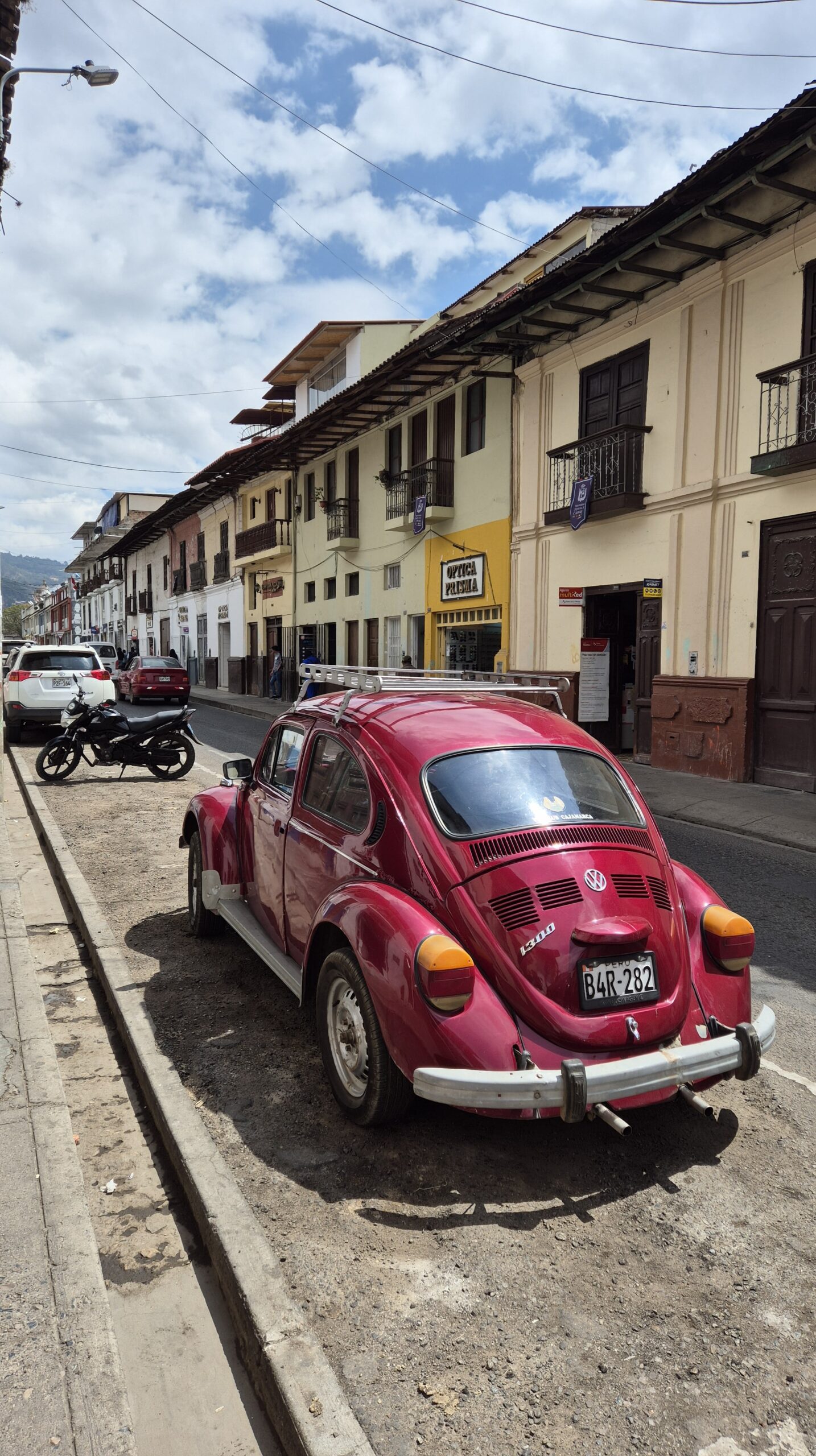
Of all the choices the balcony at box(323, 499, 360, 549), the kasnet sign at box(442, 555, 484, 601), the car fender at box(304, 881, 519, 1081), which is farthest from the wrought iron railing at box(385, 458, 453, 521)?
the car fender at box(304, 881, 519, 1081)

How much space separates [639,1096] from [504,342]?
52.9 ft

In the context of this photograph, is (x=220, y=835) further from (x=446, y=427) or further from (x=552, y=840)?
(x=446, y=427)

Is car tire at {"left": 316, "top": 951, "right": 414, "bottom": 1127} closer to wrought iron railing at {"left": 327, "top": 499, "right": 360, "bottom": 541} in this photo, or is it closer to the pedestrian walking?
wrought iron railing at {"left": 327, "top": 499, "right": 360, "bottom": 541}

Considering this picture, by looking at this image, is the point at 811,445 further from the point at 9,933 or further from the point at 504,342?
the point at 9,933

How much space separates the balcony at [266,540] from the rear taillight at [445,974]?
92.7ft

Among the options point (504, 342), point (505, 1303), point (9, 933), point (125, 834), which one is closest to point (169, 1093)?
point (505, 1303)

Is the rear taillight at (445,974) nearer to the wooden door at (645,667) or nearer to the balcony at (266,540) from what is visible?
the wooden door at (645,667)

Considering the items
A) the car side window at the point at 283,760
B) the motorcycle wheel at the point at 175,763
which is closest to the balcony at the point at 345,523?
the motorcycle wheel at the point at 175,763

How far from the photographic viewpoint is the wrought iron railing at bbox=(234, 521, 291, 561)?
3067cm

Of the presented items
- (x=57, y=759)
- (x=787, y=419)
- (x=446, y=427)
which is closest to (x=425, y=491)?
(x=446, y=427)

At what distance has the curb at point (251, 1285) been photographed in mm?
2082

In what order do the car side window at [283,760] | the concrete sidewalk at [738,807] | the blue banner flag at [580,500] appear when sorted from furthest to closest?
the blue banner flag at [580,500] → the concrete sidewalk at [738,807] → the car side window at [283,760]

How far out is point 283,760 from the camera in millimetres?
4852

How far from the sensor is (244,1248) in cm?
267
